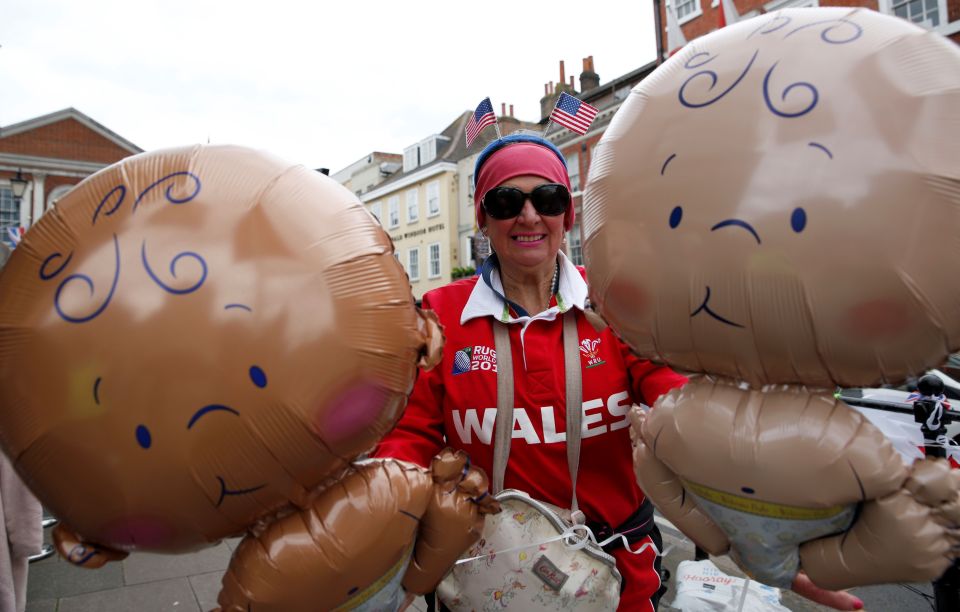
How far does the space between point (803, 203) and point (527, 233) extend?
2.91 feet

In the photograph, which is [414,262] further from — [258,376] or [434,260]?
[258,376]

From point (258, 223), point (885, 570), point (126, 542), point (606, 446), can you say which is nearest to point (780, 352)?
point (885, 570)

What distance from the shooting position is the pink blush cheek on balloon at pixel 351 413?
949 millimetres

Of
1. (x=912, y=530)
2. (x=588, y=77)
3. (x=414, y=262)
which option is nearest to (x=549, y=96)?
(x=588, y=77)

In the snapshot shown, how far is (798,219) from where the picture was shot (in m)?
0.84

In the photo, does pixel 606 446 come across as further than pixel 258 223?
Yes

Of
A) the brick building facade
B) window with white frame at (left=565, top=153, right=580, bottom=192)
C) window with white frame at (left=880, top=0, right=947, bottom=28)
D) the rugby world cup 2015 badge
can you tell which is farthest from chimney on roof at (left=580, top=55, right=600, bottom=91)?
the rugby world cup 2015 badge

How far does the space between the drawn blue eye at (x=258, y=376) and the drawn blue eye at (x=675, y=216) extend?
685 millimetres

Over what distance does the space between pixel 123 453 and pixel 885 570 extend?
1188mm

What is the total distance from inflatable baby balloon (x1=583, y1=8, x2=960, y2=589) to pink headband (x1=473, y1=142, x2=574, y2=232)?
588mm

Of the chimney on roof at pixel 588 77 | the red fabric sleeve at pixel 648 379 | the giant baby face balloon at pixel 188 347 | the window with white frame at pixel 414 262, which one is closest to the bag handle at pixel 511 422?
the red fabric sleeve at pixel 648 379

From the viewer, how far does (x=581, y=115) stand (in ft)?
6.53

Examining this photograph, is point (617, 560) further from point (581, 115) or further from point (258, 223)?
point (581, 115)

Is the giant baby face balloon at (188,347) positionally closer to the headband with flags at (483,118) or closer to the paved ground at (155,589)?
the headband with flags at (483,118)
